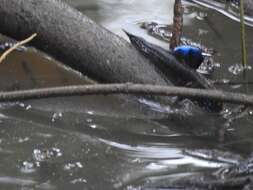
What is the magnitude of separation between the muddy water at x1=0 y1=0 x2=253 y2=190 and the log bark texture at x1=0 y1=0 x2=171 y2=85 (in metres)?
0.15

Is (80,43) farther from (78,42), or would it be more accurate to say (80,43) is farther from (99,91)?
(99,91)

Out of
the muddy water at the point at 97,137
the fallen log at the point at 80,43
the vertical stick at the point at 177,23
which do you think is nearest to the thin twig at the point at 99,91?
the muddy water at the point at 97,137

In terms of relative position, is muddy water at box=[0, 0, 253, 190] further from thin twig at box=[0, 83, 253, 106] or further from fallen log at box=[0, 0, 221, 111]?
thin twig at box=[0, 83, 253, 106]

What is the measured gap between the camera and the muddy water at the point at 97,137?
249 centimetres

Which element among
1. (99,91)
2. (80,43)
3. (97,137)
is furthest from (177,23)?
(99,91)

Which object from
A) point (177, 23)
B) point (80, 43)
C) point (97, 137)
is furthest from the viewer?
point (177, 23)

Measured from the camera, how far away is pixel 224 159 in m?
2.65

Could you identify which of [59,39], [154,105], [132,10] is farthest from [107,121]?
[132,10]

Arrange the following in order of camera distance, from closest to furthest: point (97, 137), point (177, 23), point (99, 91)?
point (99, 91) → point (97, 137) → point (177, 23)

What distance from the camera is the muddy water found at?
249cm

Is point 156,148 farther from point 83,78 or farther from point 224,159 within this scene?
point 83,78

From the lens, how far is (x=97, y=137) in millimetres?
2799

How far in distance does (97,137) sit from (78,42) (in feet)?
1.87

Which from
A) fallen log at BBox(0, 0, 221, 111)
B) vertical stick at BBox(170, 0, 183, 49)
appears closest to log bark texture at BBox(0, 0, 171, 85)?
fallen log at BBox(0, 0, 221, 111)
